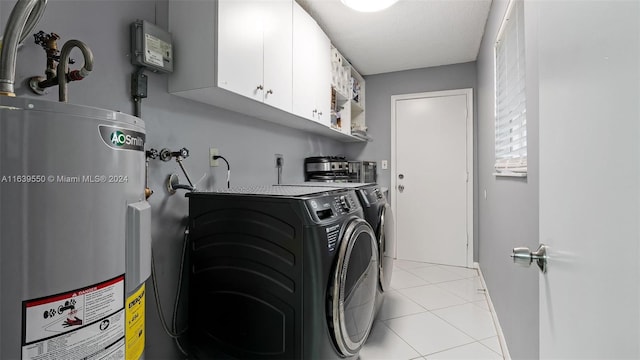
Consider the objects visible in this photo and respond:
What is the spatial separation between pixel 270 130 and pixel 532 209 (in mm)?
1784

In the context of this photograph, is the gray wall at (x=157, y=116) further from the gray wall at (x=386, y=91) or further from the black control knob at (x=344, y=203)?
the gray wall at (x=386, y=91)

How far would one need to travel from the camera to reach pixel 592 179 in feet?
1.56

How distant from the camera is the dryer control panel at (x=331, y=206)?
124cm

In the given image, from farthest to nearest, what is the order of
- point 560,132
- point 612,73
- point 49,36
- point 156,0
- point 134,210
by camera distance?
point 156,0 → point 49,36 → point 134,210 → point 560,132 → point 612,73

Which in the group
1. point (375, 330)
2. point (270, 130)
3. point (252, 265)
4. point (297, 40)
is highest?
point (297, 40)

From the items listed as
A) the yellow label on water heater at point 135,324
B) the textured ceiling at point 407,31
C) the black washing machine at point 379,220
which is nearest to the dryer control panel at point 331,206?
the black washing machine at point 379,220

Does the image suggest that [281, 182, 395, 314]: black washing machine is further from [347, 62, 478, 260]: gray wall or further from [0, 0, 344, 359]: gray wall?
[347, 62, 478, 260]: gray wall

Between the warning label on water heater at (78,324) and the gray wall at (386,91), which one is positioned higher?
the gray wall at (386,91)

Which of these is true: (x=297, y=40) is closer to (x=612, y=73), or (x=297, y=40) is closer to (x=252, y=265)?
(x=252, y=265)

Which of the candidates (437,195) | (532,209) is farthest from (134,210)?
(437,195)

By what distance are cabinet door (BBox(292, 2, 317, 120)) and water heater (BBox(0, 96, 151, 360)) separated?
1.54 metres

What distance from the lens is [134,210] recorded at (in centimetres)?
72

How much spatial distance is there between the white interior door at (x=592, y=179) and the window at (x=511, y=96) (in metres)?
0.84

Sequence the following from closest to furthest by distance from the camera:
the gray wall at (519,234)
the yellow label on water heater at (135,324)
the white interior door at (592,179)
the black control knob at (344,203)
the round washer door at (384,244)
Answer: the white interior door at (592,179)
the yellow label on water heater at (135,324)
the gray wall at (519,234)
the black control knob at (344,203)
the round washer door at (384,244)
